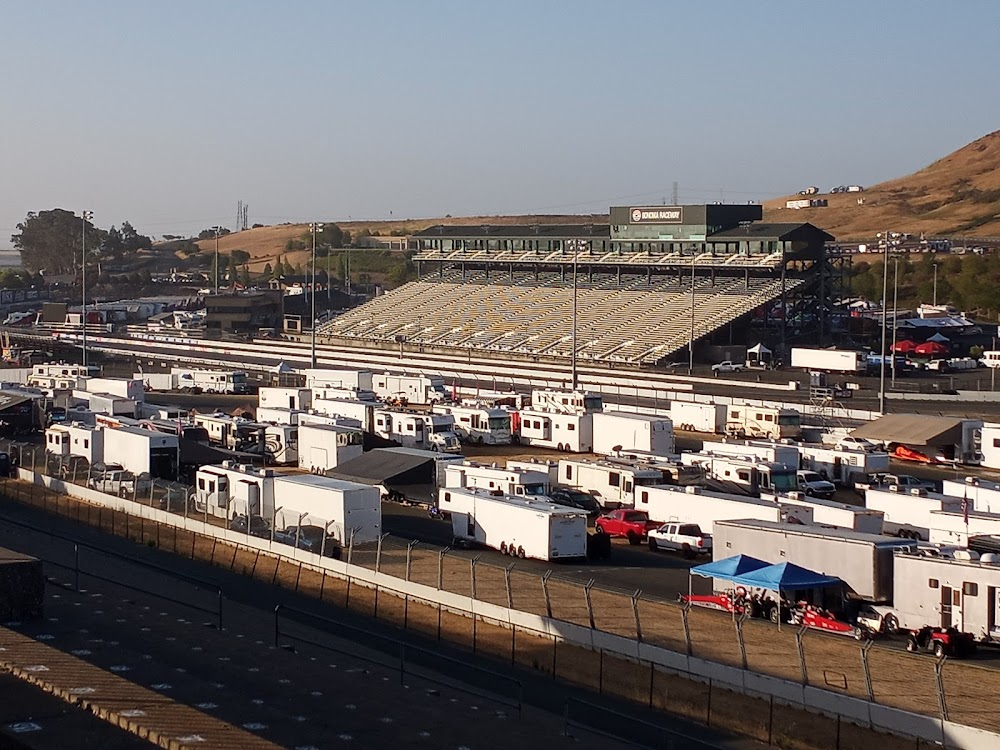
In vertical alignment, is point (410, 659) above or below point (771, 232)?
below

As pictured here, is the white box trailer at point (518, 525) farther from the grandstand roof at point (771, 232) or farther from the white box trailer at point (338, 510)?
the grandstand roof at point (771, 232)

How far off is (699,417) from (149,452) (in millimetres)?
18972

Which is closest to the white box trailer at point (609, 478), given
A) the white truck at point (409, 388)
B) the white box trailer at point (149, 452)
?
the white box trailer at point (149, 452)

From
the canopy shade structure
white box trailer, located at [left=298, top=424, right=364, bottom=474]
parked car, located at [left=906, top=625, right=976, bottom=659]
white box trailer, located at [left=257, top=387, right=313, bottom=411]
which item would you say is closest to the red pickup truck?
the canopy shade structure

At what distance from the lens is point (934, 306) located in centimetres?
8925

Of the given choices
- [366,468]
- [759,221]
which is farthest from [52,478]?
[759,221]

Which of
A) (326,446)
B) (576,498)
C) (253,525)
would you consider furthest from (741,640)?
(326,446)

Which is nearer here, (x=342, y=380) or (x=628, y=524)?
(x=628, y=524)

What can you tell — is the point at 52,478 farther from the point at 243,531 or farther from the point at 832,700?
the point at 832,700

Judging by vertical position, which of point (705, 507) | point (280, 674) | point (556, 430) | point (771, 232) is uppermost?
point (771, 232)

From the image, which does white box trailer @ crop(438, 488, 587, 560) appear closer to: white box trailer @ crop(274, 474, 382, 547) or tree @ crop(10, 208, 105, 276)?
white box trailer @ crop(274, 474, 382, 547)

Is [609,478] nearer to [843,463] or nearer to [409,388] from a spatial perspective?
[843,463]

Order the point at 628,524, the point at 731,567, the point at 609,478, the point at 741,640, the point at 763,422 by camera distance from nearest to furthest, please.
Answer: the point at 741,640, the point at 731,567, the point at 628,524, the point at 609,478, the point at 763,422

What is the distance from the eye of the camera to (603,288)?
8375cm
